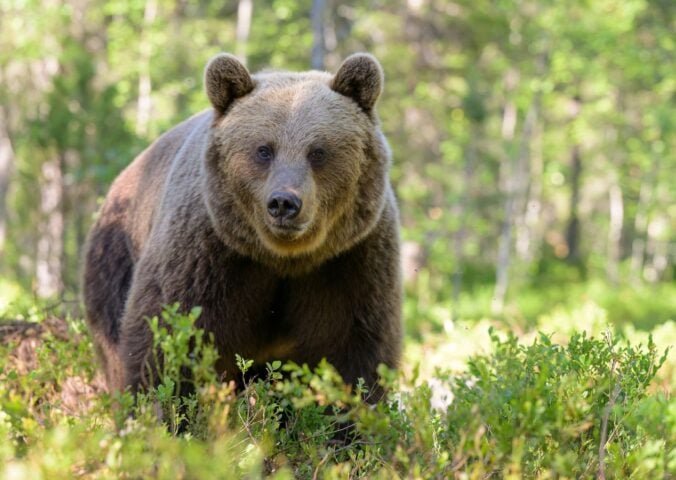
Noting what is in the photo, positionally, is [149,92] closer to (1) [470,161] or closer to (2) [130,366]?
(1) [470,161]

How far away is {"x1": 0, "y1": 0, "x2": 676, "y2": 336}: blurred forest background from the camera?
16406 millimetres

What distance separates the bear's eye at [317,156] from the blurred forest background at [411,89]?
402 inches

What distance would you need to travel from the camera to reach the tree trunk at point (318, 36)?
13695 millimetres

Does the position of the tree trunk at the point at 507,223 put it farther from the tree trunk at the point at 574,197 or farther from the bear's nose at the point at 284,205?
the bear's nose at the point at 284,205

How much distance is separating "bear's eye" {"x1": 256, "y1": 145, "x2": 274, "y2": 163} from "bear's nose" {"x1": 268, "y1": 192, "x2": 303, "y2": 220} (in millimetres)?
438

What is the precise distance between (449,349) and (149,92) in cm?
1655

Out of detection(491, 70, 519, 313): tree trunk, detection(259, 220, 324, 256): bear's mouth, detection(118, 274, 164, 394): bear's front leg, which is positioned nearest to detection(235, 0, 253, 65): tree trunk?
detection(491, 70, 519, 313): tree trunk

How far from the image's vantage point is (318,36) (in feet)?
46.2

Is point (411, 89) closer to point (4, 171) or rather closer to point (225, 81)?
point (4, 171)

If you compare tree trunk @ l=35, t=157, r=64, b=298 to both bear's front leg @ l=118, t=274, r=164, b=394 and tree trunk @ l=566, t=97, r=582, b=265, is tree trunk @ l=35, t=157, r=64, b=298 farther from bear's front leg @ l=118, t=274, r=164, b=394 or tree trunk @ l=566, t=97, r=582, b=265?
tree trunk @ l=566, t=97, r=582, b=265

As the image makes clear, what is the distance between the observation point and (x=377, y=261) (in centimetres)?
531

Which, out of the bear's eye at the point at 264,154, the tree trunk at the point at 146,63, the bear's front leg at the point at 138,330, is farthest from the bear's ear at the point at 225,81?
the tree trunk at the point at 146,63

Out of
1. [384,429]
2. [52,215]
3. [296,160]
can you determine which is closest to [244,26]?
[52,215]

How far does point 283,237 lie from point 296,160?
0.45 meters
